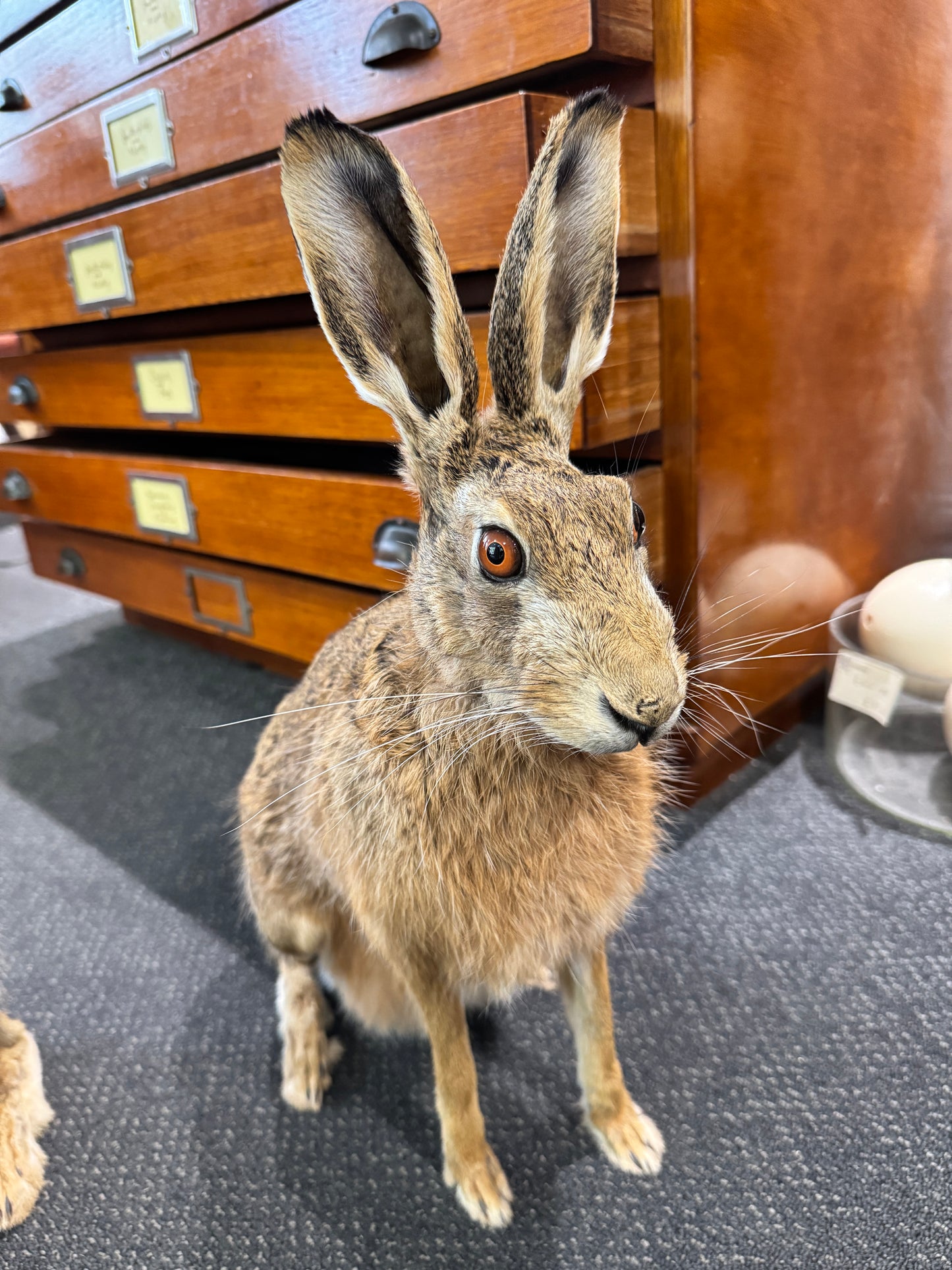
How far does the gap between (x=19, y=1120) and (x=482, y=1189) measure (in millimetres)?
453

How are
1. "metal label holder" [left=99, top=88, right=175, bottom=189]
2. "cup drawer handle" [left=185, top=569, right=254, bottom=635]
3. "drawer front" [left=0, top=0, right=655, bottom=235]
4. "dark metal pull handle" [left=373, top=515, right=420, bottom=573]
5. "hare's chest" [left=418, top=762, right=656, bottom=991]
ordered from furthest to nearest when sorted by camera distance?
"cup drawer handle" [left=185, top=569, right=254, bottom=635]
"metal label holder" [left=99, top=88, right=175, bottom=189]
"dark metal pull handle" [left=373, top=515, right=420, bottom=573]
"drawer front" [left=0, top=0, right=655, bottom=235]
"hare's chest" [left=418, top=762, right=656, bottom=991]

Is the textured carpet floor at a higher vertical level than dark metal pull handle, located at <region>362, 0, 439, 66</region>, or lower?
lower

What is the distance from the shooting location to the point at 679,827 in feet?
3.79

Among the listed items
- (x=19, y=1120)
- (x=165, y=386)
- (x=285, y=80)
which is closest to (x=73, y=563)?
(x=165, y=386)

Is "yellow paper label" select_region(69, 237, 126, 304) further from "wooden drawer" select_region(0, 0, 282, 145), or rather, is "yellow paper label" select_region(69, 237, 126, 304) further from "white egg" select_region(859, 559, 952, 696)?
"white egg" select_region(859, 559, 952, 696)

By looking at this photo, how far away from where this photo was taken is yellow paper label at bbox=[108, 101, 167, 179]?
3.86 feet

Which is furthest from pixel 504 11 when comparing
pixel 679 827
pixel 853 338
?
pixel 679 827

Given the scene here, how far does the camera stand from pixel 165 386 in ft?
4.54

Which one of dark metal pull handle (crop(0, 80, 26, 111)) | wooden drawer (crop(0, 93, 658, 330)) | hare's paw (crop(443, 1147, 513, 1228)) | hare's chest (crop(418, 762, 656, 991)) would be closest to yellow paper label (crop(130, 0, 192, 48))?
Result: wooden drawer (crop(0, 93, 658, 330))

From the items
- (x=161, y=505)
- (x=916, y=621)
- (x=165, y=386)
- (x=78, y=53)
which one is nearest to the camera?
(x=916, y=621)

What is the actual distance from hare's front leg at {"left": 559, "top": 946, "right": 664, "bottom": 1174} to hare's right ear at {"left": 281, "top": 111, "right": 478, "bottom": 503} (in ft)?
1.55

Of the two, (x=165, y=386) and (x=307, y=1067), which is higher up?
(x=165, y=386)

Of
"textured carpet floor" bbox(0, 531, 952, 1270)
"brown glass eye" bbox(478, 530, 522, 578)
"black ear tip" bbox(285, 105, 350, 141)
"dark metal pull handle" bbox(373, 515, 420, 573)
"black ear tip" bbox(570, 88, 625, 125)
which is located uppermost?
"black ear tip" bbox(570, 88, 625, 125)

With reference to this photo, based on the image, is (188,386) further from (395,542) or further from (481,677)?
(481,677)
